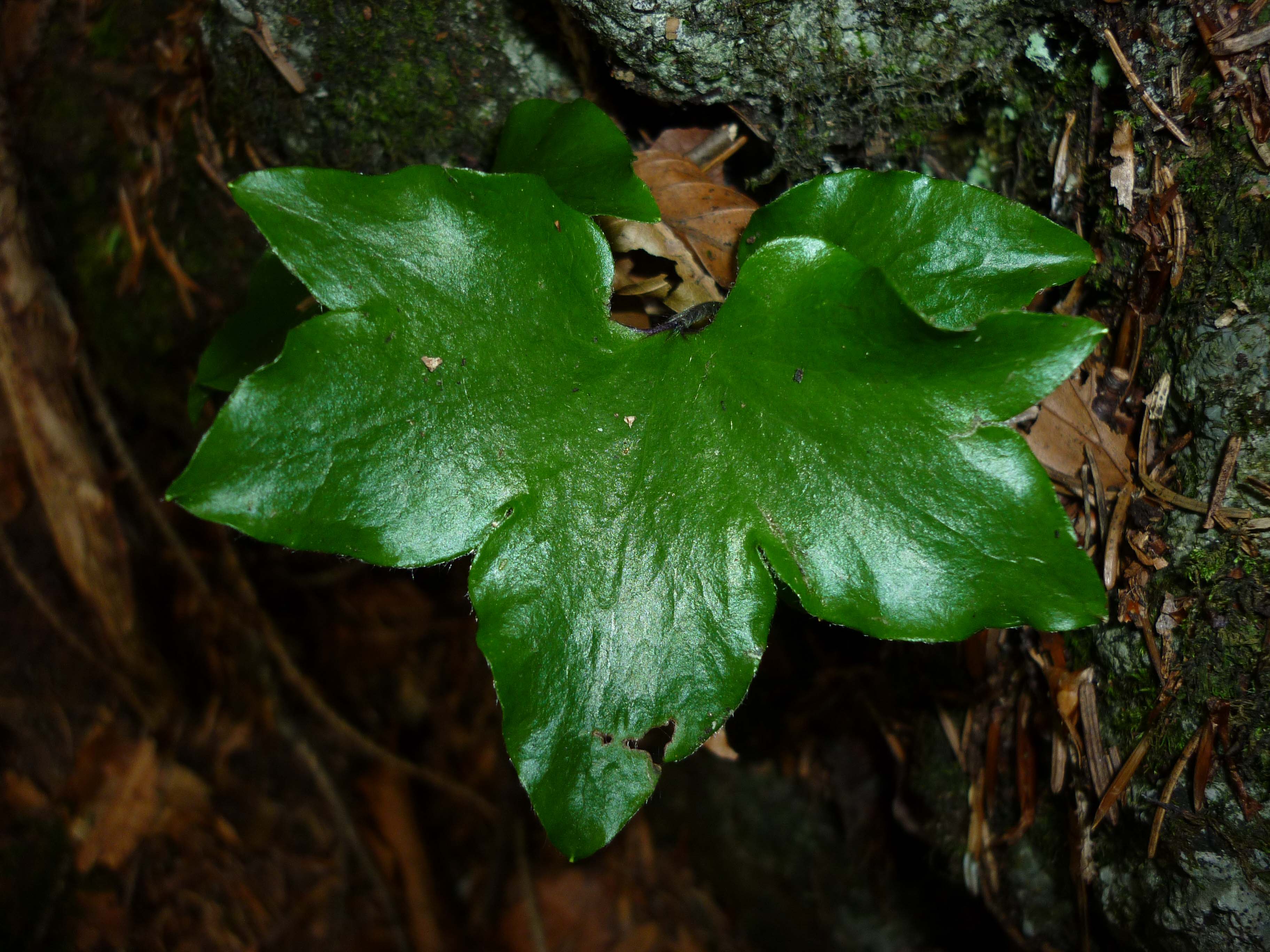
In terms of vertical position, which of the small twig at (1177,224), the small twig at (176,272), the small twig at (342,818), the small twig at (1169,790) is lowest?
the small twig at (342,818)

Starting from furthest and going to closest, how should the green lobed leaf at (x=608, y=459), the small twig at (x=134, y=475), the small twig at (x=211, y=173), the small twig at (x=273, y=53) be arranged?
1. the small twig at (x=134, y=475)
2. the small twig at (x=211, y=173)
3. the small twig at (x=273, y=53)
4. the green lobed leaf at (x=608, y=459)

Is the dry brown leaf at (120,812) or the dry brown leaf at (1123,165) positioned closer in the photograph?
the dry brown leaf at (1123,165)

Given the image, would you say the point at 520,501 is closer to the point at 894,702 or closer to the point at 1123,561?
the point at 1123,561

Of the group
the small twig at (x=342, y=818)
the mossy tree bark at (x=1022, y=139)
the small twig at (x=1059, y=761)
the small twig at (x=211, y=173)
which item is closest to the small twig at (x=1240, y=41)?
the mossy tree bark at (x=1022, y=139)

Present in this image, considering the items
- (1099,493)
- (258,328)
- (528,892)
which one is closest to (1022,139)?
(1099,493)

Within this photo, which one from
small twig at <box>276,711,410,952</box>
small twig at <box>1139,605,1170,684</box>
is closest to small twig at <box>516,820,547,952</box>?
small twig at <box>276,711,410,952</box>

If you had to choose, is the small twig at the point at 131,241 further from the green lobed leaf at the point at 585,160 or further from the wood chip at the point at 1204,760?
the wood chip at the point at 1204,760

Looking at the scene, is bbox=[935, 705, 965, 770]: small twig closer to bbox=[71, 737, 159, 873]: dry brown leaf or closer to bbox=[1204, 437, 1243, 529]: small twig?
bbox=[1204, 437, 1243, 529]: small twig
